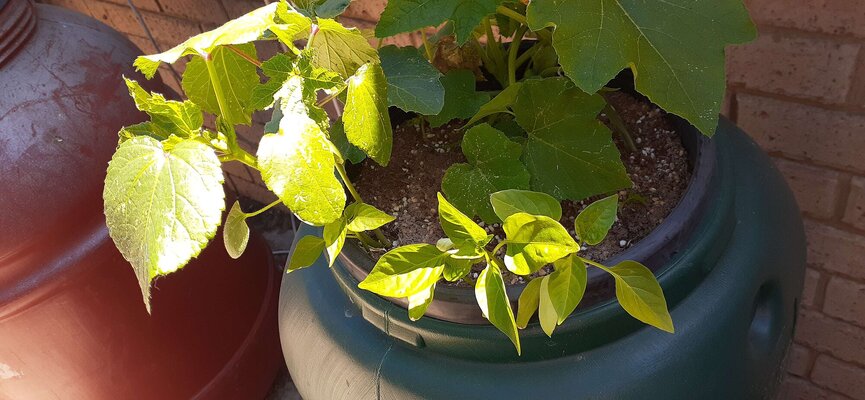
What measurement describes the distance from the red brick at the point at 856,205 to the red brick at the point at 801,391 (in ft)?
1.27

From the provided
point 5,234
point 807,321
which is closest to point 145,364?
point 5,234

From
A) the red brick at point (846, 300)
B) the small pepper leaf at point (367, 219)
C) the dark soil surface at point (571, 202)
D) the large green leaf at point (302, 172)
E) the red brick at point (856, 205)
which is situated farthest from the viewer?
the red brick at point (846, 300)

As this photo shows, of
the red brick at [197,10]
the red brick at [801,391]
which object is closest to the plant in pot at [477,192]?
the red brick at [801,391]

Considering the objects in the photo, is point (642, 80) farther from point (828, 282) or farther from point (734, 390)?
point (828, 282)

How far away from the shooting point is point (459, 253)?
0.49 m

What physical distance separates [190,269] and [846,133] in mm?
1028

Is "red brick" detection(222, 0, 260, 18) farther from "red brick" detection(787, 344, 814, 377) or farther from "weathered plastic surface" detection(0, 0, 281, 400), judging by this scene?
"red brick" detection(787, 344, 814, 377)

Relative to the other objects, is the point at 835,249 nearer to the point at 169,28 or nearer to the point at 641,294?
the point at 641,294

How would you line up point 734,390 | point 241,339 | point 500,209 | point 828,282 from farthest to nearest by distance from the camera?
point 241,339 < point 828,282 < point 734,390 < point 500,209

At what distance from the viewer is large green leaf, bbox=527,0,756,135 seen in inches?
20.9

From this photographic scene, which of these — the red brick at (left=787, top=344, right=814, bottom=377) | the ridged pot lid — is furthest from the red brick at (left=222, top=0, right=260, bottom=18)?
the red brick at (left=787, top=344, right=814, bottom=377)

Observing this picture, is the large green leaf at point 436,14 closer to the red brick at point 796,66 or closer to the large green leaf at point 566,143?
the large green leaf at point 566,143

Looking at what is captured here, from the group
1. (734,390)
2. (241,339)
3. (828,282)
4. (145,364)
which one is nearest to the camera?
(734,390)

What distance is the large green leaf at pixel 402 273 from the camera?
1.61 feet
